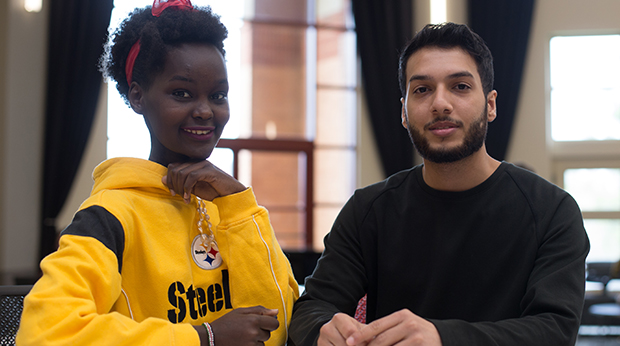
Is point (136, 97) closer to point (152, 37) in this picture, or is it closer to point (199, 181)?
point (152, 37)

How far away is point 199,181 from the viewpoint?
46.1 inches

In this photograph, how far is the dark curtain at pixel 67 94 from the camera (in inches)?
205

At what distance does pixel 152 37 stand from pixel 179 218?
0.40 metres

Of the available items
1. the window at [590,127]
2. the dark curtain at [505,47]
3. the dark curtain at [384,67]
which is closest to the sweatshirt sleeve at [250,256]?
the dark curtain at [384,67]

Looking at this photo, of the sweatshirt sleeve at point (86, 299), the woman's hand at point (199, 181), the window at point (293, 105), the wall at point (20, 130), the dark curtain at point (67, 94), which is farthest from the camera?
the window at point (293, 105)

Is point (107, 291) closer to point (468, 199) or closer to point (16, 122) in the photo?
point (468, 199)

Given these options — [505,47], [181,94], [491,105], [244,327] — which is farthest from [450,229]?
[505,47]

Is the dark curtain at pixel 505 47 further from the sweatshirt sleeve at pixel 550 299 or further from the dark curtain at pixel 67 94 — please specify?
the sweatshirt sleeve at pixel 550 299

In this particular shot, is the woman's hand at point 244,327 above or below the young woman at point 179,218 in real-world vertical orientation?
→ below

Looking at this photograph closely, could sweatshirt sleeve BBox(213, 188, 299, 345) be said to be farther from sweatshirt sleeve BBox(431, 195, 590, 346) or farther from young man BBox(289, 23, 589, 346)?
sweatshirt sleeve BBox(431, 195, 590, 346)

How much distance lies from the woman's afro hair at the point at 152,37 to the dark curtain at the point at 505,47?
529 cm

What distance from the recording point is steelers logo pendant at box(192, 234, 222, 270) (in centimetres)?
115

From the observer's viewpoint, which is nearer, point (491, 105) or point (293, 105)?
point (491, 105)

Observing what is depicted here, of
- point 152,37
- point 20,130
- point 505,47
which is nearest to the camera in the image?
point 152,37
